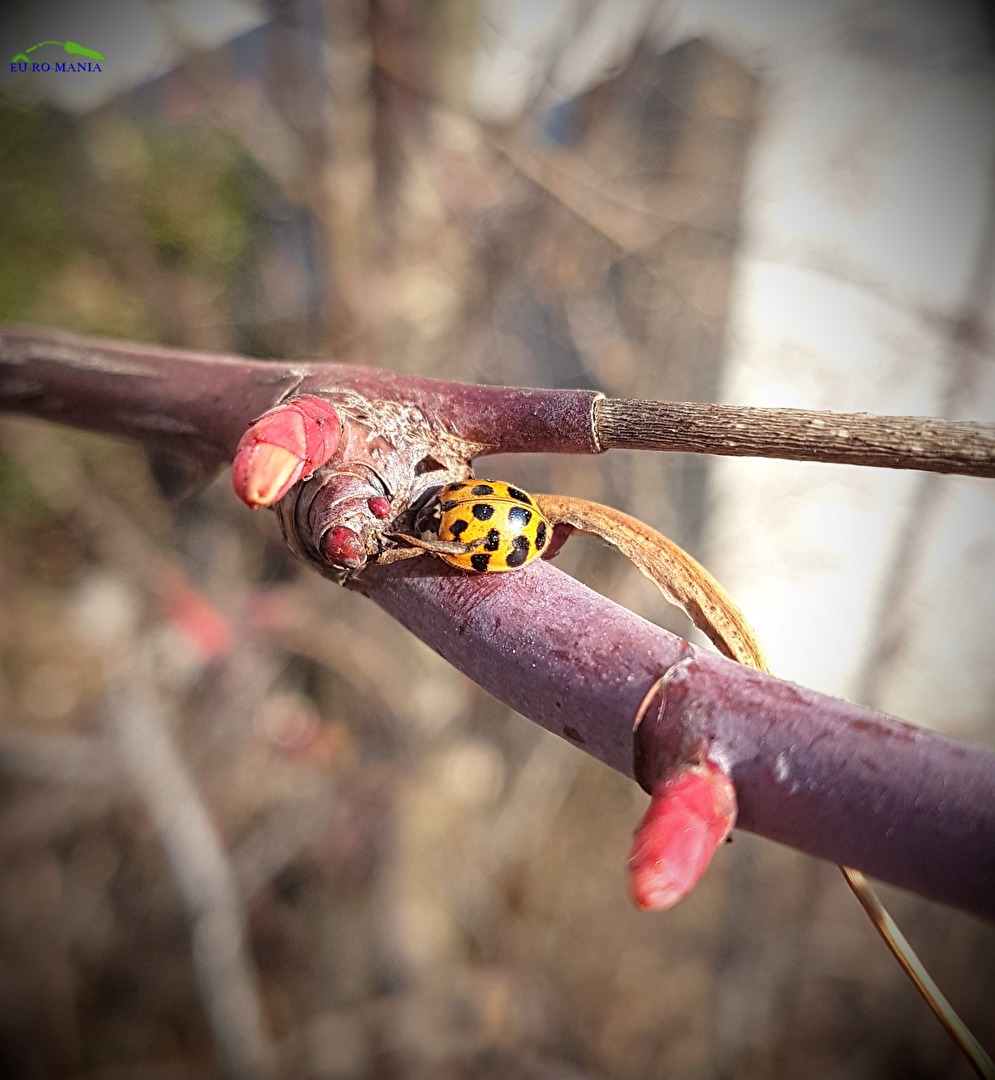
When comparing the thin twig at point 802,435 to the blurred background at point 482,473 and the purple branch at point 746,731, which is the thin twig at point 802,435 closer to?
the purple branch at point 746,731

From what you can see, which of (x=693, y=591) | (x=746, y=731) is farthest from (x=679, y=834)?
(x=693, y=591)

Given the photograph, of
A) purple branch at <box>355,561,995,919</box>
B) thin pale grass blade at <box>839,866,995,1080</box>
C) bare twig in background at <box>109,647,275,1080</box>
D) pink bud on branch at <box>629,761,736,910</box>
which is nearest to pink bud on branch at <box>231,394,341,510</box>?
purple branch at <box>355,561,995,919</box>

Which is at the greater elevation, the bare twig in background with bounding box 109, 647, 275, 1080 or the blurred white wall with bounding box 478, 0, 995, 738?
the blurred white wall with bounding box 478, 0, 995, 738

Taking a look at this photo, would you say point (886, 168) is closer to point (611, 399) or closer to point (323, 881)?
point (611, 399)

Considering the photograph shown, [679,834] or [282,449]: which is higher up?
[282,449]

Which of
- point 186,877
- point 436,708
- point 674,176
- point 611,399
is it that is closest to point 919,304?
point 674,176

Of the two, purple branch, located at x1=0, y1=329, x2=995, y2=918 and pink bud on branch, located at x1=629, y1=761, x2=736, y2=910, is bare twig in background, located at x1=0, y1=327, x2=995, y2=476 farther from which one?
pink bud on branch, located at x1=629, y1=761, x2=736, y2=910

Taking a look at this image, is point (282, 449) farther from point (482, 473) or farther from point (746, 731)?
point (482, 473)
